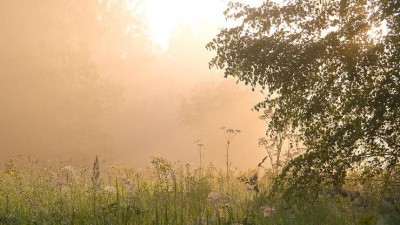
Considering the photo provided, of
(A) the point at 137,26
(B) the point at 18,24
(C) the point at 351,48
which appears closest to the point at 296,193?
(C) the point at 351,48

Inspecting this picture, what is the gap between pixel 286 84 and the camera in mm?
9906

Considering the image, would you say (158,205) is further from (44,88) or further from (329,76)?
(44,88)

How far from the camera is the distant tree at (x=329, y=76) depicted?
363 inches

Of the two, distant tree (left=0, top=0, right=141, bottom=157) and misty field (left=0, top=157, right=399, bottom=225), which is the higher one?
distant tree (left=0, top=0, right=141, bottom=157)

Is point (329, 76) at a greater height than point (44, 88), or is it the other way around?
point (44, 88)

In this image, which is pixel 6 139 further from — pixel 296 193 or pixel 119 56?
pixel 296 193

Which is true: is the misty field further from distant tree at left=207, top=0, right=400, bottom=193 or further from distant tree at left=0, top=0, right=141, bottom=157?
distant tree at left=0, top=0, right=141, bottom=157

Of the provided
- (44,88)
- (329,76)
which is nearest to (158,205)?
(329,76)

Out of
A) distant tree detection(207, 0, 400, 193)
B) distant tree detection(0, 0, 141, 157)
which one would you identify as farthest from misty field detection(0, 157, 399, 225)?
distant tree detection(0, 0, 141, 157)

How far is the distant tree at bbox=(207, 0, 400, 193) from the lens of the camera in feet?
30.3

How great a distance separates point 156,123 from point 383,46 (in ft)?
169

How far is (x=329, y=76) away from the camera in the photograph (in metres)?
9.73

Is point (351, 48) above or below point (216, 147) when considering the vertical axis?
below

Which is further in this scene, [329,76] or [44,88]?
[44,88]
